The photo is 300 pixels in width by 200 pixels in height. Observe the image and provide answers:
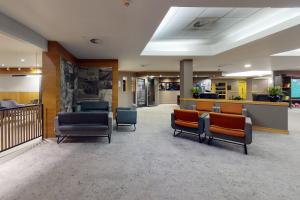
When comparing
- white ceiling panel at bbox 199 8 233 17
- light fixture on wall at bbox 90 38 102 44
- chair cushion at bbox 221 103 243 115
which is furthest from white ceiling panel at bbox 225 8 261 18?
light fixture on wall at bbox 90 38 102 44

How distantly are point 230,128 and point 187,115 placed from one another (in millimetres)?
1140

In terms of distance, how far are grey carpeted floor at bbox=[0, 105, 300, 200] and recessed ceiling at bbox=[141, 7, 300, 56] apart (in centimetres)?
296

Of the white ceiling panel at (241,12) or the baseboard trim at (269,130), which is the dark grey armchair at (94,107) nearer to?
the white ceiling panel at (241,12)

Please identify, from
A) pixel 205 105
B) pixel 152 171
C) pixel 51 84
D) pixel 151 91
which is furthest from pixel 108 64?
pixel 151 91

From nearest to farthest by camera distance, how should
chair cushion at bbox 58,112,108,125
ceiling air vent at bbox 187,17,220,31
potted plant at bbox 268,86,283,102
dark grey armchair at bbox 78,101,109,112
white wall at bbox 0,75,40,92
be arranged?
ceiling air vent at bbox 187,17,220,31 < chair cushion at bbox 58,112,108,125 < potted plant at bbox 268,86,283,102 < dark grey armchair at bbox 78,101,109,112 < white wall at bbox 0,75,40,92

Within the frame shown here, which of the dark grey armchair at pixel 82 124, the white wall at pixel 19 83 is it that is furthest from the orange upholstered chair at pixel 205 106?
the white wall at pixel 19 83

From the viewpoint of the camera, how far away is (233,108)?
19.2ft

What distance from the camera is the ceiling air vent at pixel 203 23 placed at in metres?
4.27

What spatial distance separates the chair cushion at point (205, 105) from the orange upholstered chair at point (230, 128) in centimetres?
222

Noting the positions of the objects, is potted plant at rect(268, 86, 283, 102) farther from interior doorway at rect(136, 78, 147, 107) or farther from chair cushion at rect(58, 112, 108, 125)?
Result: interior doorway at rect(136, 78, 147, 107)

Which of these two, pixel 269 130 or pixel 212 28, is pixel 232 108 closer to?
pixel 269 130

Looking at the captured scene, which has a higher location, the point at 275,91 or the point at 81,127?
the point at 275,91

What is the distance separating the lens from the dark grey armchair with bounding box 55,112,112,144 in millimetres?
4336

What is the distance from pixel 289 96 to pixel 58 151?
14.6m
